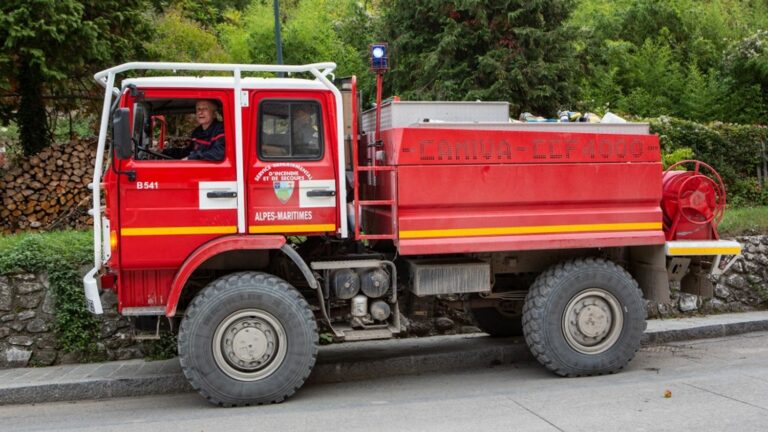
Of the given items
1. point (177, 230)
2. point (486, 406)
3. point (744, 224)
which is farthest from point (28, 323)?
point (744, 224)

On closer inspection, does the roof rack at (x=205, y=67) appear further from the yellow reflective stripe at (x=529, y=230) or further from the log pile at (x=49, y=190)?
the log pile at (x=49, y=190)

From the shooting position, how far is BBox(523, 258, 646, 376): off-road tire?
699 cm

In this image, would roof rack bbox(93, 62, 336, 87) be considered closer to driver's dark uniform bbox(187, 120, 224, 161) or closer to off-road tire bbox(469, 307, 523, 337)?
driver's dark uniform bbox(187, 120, 224, 161)

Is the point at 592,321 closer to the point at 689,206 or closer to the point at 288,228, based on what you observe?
the point at 689,206

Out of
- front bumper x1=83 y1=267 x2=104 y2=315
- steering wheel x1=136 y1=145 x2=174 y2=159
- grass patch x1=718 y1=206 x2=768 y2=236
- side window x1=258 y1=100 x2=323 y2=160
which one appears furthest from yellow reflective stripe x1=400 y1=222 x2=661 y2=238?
grass patch x1=718 y1=206 x2=768 y2=236

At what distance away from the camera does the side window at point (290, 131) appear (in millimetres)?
6570

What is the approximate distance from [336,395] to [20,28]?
24.6ft

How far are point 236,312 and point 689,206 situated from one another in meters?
4.40

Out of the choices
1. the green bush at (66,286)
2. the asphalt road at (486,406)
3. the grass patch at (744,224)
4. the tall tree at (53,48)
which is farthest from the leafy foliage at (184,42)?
the grass patch at (744,224)

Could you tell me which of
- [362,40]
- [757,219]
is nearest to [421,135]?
[757,219]

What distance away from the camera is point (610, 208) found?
7.15 m

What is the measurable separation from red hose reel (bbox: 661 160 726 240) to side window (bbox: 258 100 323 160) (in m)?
3.49

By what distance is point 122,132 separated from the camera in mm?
6078

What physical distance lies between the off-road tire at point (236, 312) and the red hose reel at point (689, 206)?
366 cm
